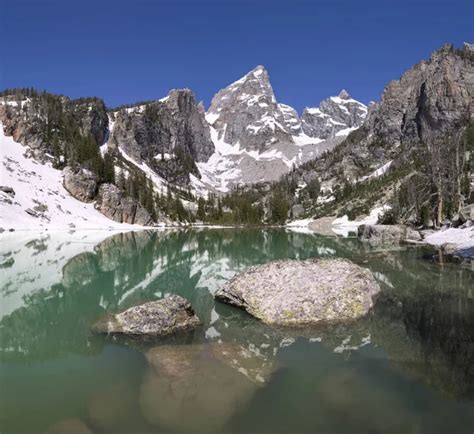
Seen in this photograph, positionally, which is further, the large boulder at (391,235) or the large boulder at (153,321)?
the large boulder at (391,235)

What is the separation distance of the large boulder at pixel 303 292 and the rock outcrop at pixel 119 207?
122 meters

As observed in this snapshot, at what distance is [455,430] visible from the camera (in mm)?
8352

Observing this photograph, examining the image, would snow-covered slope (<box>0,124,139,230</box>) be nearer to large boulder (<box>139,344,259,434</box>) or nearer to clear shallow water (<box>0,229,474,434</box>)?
clear shallow water (<box>0,229,474,434</box>)

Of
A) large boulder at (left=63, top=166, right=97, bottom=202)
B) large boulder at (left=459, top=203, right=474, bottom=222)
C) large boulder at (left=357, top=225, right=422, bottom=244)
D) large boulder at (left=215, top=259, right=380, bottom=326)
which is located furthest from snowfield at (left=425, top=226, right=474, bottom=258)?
large boulder at (left=63, top=166, right=97, bottom=202)

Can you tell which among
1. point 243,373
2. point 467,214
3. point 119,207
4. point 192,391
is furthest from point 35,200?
point 192,391

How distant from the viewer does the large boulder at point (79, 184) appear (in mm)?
134000

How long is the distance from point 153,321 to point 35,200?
354 ft

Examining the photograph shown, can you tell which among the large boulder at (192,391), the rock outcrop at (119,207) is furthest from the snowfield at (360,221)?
the large boulder at (192,391)

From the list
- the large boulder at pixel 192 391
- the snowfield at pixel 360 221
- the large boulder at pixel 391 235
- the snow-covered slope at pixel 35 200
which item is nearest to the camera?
the large boulder at pixel 192 391

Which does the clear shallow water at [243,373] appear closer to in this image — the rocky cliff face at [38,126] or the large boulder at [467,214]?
the large boulder at [467,214]

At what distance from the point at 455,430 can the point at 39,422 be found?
9028 mm

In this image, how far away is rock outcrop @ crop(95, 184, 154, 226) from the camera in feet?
444

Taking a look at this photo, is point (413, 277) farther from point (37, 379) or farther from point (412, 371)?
point (37, 379)

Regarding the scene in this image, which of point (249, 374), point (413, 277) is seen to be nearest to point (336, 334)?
point (249, 374)
